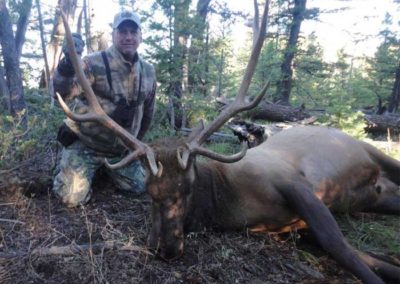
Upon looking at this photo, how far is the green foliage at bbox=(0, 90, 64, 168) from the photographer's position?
15.8 ft

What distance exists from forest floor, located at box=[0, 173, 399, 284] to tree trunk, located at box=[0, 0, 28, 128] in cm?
352

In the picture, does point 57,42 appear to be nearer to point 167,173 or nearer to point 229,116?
point 229,116

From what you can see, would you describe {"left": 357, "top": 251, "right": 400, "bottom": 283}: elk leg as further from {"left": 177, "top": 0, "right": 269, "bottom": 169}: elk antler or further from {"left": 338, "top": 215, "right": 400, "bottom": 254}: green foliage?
{"left": 177, "top": 0, "right": 269, "bottom": 169}: elk antler

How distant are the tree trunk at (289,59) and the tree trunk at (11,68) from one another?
8.34m

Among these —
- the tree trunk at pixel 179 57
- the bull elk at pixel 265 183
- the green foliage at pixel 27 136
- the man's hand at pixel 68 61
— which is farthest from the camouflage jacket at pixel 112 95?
A: the tree trunk at pixel 179 57

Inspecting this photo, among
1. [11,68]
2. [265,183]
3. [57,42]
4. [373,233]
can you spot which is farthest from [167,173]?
[57,42]

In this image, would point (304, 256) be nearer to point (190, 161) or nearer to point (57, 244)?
point (190, 161)

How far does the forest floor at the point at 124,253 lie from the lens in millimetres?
2926

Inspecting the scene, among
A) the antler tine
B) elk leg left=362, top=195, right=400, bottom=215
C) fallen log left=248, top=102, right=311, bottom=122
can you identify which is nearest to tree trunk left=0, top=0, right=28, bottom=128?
the antler tine

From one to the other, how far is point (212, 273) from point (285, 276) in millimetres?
569

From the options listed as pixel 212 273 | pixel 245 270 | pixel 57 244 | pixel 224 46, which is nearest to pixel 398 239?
pixel 245 270

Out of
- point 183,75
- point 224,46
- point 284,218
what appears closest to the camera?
point 284,218

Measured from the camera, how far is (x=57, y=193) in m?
4.48

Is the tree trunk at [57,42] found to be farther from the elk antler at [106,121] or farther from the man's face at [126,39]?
the elk antler at [106,121]
